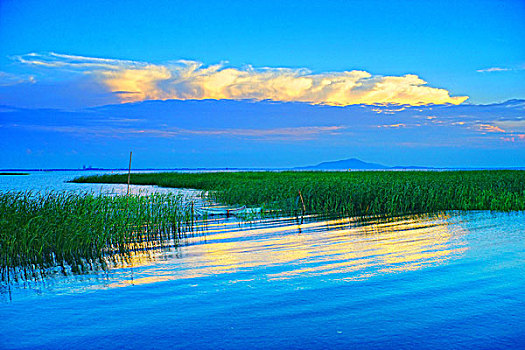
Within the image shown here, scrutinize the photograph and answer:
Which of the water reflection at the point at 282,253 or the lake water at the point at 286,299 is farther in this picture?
the water reflection at the point at 282,253

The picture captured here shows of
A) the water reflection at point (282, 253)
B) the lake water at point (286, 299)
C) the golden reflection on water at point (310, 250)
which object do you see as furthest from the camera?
the golden reflection on water at point (310, 250)

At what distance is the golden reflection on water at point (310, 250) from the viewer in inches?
375

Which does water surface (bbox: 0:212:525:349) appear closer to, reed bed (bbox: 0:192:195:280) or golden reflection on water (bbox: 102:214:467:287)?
golden reflection on water (bbox: 102:214:467:287)

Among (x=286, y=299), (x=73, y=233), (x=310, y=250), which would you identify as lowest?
(x=286, y=299)

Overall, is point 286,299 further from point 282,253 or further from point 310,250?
point 310,250

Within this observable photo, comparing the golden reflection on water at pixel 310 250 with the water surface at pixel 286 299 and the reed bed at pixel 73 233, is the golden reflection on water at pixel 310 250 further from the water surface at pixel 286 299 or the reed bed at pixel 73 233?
the reed bed at pixel 73 233

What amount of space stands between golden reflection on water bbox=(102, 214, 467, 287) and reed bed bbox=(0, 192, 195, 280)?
1.00 meters

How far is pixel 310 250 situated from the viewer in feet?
38.3

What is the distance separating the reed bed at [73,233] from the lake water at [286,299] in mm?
986

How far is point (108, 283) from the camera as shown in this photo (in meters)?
8.57

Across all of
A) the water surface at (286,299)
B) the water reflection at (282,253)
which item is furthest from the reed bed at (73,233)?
the water surface at (286,299)

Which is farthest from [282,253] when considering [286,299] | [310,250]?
[286,299]

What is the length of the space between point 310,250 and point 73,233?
599 cm

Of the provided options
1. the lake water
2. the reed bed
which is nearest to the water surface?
the lake water
